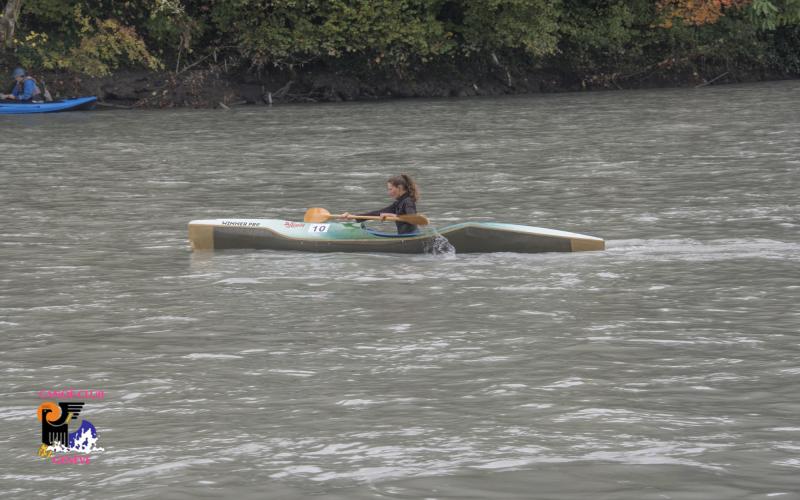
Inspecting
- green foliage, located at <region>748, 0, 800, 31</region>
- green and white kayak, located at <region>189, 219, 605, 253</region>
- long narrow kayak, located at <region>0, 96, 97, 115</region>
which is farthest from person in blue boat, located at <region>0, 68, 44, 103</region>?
green and white kayak, located at <region>189, 219, 605, 253</region>

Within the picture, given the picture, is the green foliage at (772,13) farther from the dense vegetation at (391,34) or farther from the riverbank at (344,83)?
the riverbank at (344,83)

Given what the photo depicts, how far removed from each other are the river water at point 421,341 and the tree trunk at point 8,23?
18.5 metres

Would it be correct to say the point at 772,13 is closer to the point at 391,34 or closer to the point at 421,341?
the point at 391,34

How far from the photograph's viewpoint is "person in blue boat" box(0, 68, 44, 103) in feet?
113

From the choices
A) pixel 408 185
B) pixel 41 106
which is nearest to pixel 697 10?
pixel 41 106

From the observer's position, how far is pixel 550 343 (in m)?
9.45

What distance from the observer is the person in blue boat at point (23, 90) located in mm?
34469

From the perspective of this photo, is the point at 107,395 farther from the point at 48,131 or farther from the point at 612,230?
the point at 48,131

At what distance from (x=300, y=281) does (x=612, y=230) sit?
3667 mm

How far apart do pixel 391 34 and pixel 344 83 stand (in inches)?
72.6

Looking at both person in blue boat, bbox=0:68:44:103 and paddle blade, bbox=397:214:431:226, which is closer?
paddle blade, bbox=397:214:431:226

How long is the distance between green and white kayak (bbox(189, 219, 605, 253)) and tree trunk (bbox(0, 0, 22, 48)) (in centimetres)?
2584

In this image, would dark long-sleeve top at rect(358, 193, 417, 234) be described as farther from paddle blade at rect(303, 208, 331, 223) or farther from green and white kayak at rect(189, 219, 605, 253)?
paddle blade at rect(303, 208, 331, 223)

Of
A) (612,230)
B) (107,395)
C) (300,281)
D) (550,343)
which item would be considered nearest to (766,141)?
(612,230)
